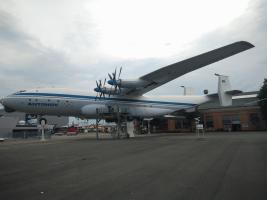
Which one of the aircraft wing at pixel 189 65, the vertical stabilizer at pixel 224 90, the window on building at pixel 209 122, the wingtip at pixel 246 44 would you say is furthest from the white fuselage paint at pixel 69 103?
the window on building at pixel 209 122

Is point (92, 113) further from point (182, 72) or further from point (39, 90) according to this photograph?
point (182, 72)

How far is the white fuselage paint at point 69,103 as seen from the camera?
28.4 meters

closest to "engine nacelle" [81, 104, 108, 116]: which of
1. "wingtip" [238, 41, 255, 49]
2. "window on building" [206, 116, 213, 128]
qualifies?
"wingtip" [238, 41, 255, 49]

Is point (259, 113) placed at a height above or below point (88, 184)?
above

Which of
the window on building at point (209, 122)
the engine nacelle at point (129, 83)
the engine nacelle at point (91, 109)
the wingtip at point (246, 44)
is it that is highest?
the wingtip at point (246, 44)

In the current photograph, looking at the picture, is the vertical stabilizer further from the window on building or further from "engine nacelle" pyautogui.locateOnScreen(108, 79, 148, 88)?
the window on building

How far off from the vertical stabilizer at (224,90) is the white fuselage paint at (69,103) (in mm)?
13474

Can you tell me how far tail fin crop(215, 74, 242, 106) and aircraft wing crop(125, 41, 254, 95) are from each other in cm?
1505

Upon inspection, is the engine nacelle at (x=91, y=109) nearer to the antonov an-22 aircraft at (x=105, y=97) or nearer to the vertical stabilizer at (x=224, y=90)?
the antonov an-22 aircraft at (x=105, y=97)

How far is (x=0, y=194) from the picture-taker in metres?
5.59

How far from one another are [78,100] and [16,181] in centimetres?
2304

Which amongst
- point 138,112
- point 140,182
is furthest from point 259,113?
point 140,182

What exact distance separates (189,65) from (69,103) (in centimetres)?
1427

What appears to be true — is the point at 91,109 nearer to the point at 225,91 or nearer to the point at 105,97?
the point at 105,97
